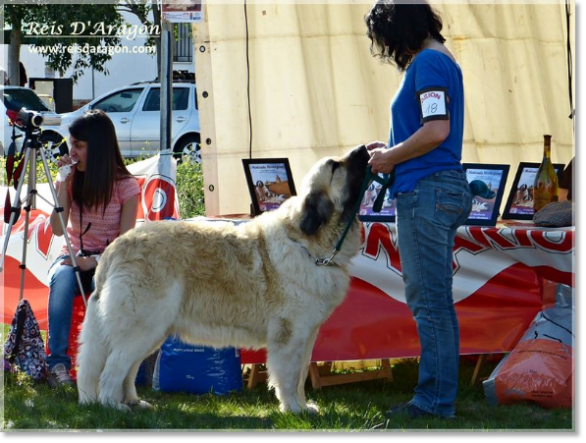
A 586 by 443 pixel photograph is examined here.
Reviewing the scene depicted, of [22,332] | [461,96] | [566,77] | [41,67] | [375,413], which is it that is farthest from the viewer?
[41,67]

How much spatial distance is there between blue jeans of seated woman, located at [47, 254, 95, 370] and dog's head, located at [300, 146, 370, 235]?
1497mm

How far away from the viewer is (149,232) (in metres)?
3.87

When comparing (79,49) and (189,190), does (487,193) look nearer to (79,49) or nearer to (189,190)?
(189,190)

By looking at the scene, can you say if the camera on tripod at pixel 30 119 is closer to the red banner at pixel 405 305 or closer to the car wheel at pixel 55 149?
the red banner at pixel 405 305

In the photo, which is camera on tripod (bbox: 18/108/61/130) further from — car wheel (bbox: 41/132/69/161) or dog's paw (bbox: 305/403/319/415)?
car wheel (bbox: 41/132/69/161)

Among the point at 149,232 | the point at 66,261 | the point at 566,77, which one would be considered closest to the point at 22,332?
the point at 66,261

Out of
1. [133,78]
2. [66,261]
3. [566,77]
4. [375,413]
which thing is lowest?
[375,413]

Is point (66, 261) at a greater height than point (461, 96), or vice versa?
point (461, 96)

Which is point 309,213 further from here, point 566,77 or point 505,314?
point 566,77

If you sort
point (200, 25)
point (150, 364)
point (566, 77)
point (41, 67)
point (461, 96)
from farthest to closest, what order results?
point (41, 67), point (566, 77), point (200, 25), point (150, 364), point (461, 96)

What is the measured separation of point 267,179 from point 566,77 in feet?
8.07

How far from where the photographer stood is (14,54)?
17234 mm

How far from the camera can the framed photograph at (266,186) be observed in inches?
189

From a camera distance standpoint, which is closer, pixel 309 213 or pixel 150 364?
pixel 309 213
